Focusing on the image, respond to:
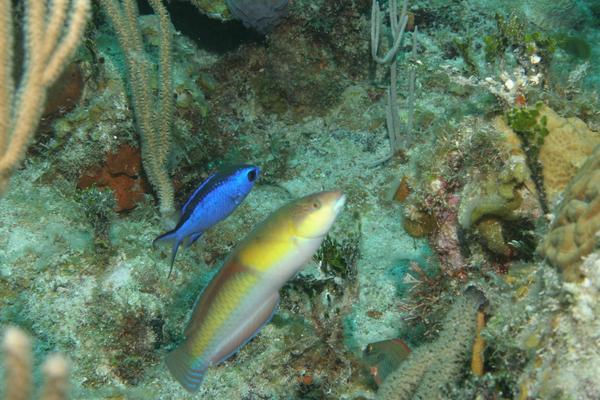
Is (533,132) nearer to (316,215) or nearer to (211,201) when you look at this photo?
(316,215)

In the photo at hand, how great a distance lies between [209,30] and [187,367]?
599 centimetres

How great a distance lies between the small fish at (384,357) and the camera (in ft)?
9.68

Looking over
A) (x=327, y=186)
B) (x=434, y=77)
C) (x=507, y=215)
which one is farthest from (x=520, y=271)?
(x=434, y=77)

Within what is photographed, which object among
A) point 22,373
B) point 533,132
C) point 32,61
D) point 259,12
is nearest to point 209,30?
point 259,12

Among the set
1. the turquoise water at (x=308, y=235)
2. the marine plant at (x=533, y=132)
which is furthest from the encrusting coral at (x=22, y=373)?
the marine plant at (x=533, y=132)

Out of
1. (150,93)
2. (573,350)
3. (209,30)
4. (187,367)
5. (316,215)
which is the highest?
(316,215)

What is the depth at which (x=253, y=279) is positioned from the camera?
1943 millimetres

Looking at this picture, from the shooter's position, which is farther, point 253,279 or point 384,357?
point 384,357

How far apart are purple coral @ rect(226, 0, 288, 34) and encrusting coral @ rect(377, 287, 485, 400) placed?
4.85 meters

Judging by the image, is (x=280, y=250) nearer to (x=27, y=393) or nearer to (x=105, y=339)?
(x=27, y=393)

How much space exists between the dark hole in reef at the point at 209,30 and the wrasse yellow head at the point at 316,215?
526 cm

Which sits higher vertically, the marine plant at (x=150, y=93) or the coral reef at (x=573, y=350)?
the coral reef at (x=573, y=350)

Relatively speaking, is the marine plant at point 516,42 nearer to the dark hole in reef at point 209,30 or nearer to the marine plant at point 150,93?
the marine plant at point 150,93

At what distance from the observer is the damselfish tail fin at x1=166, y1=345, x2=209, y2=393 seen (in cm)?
206
